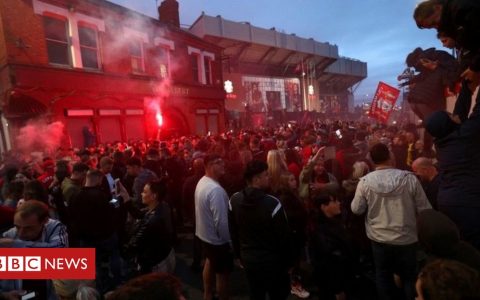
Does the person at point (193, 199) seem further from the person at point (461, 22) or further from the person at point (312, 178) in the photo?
the person at point (461, 22)

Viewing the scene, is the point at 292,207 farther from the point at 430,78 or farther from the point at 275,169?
the point at 430,78

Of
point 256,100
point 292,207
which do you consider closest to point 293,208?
point 292,207

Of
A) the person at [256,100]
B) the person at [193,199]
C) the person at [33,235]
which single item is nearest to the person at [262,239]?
the person at [33,235]

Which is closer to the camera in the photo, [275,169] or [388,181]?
[388,181]

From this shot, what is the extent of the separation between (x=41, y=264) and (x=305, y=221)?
3031 mm

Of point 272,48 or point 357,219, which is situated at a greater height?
point 272,48

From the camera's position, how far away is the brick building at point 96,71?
1102 cm

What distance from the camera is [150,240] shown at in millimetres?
3617

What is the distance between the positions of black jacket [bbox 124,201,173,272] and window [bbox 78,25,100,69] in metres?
12.6

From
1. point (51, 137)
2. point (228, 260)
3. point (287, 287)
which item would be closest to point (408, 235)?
point (287, 287)

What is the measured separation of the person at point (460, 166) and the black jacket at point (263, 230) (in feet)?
4.78

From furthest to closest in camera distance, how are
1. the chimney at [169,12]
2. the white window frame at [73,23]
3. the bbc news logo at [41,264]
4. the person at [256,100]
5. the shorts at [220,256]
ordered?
the person at [256,100]
the chimney at [169,12]
the white window frame at [73,23]
the shorts at [220,256]
the bbc news logo at [41,264]

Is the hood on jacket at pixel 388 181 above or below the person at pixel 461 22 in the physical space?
below

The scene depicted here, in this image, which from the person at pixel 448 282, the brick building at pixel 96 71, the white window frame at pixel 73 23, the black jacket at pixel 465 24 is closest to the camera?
the person at pixel 448 282
